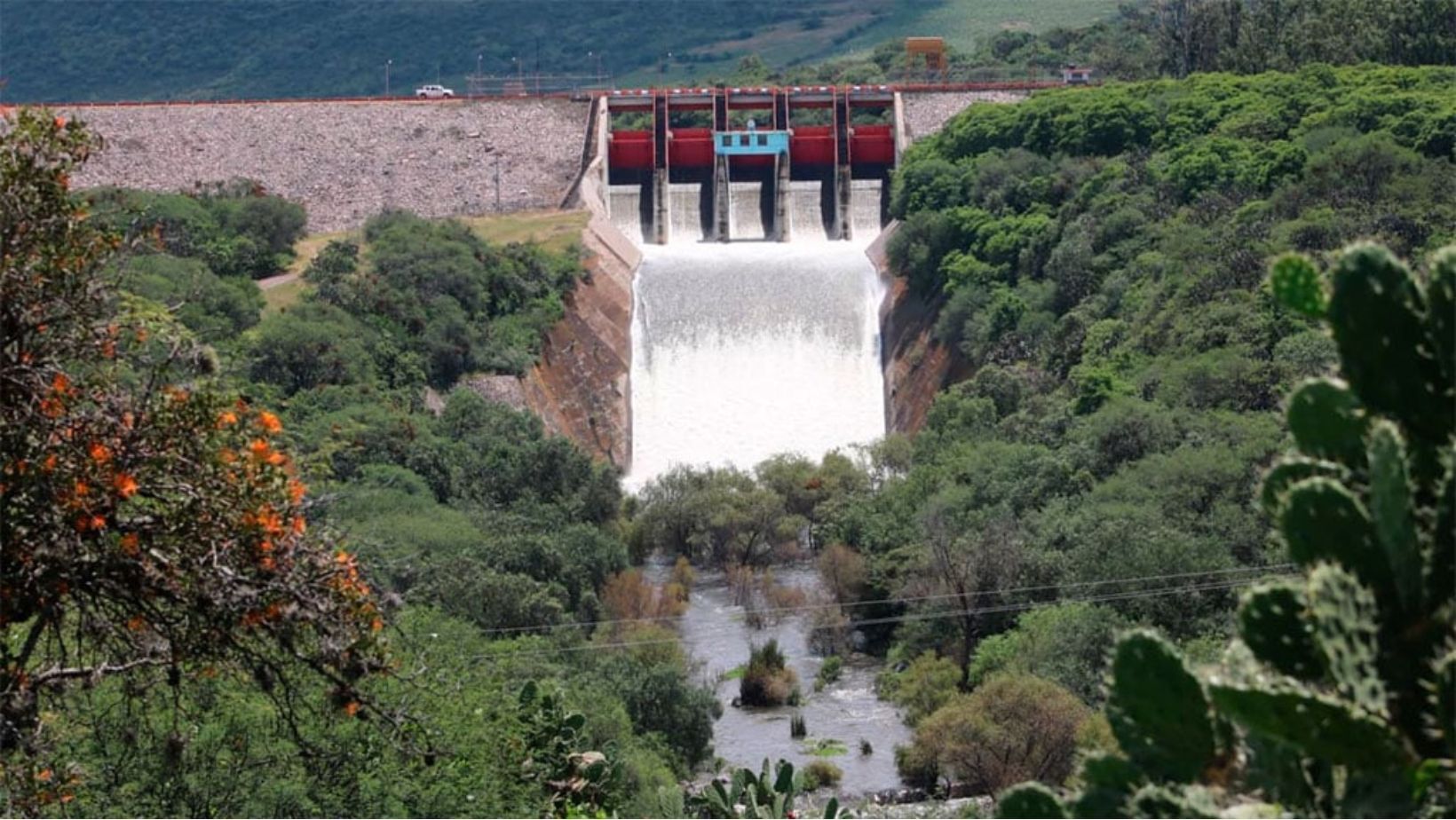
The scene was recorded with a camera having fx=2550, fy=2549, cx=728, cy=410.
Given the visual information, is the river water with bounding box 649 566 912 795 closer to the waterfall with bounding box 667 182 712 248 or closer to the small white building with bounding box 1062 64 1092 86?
the waterfall with bounding box 667 182 712 248

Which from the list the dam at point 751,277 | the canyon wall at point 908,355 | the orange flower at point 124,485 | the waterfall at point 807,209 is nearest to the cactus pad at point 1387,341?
the orange flower at point 124,485

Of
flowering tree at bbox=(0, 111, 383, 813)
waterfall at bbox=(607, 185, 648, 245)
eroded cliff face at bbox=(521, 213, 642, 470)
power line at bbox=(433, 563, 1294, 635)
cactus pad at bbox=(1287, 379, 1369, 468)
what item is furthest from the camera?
waterfall at bbox=(607, 185, 648, 245)

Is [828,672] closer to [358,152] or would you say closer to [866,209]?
[866,209]

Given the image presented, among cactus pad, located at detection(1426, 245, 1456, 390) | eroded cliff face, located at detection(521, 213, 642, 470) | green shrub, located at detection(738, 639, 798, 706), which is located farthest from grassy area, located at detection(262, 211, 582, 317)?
cactus pad, located at detection(1426, 245, 1456, 390)

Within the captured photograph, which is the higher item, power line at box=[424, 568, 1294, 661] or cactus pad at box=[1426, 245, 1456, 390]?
cactus pad at box=[1426, 245, 1456, 390]

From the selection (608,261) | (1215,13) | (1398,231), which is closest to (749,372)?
(608,261)

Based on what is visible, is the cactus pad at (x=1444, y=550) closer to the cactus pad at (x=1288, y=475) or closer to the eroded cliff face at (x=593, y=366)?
the cactus pad at (x=1288, y=475)
